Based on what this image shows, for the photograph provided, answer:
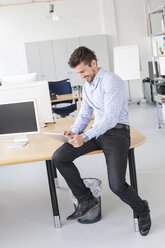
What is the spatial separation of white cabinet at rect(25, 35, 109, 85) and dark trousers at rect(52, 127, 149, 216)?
7.12 metres

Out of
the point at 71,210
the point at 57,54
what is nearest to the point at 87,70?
the point at 71,210

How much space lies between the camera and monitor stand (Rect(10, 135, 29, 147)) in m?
2.82

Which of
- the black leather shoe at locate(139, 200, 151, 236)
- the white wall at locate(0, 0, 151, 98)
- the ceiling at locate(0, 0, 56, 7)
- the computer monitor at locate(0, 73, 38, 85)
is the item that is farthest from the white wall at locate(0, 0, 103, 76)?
the black leather shoe at locate(139, 200, 151, 236)

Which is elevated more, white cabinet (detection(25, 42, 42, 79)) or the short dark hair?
white cabinet (detection(25, 42, 42, 79))

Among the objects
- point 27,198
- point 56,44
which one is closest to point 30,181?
point 27,198

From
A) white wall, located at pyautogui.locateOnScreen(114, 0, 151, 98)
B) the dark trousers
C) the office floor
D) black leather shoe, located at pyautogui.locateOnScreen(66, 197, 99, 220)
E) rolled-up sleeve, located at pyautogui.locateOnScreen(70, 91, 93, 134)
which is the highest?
white wall, located at pyautogui.locateOnScreen(114, 0, 151, 98)

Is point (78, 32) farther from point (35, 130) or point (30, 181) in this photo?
point (35, 130)

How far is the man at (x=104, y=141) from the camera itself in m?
2.35

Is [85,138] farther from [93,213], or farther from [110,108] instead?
[93,213]

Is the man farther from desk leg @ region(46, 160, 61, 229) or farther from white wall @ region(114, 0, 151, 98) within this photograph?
white wall @ region(114, 0, 151, 98)

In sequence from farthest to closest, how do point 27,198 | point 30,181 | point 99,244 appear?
point 30,181
point 27,198
point 99,244

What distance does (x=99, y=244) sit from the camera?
2424mm

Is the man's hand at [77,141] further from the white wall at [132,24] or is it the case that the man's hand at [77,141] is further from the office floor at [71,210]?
the white wall at [132,24]

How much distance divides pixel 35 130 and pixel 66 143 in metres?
0.48
